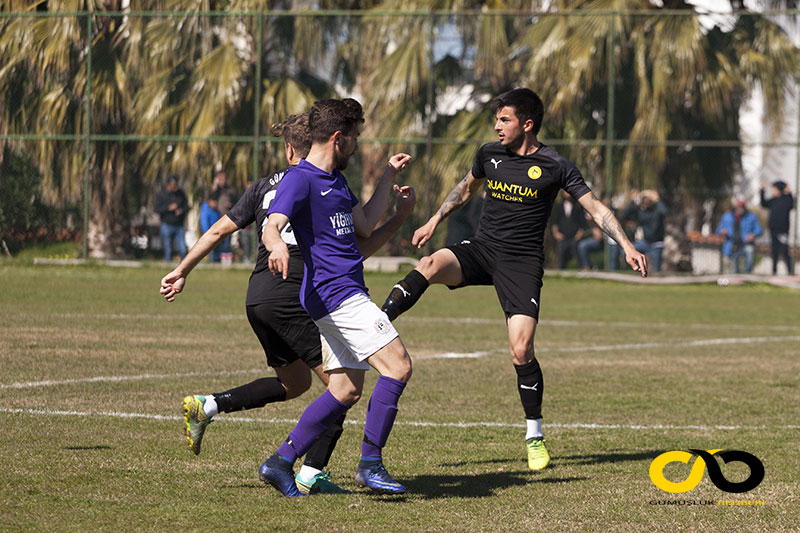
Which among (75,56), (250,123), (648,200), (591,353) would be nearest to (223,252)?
(250,123)

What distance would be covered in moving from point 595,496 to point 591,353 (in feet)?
21.9

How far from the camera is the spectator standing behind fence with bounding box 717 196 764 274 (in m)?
22.7

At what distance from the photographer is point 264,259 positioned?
6.48 metres

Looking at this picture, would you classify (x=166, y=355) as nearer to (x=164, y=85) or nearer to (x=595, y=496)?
(x=595, y=496)

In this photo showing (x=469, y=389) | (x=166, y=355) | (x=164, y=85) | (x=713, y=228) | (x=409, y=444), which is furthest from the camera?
(x=164, y=85)

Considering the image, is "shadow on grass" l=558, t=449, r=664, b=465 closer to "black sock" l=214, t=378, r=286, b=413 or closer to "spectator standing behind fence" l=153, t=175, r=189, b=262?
"black sock" l=214, t=378, r=286, b=413

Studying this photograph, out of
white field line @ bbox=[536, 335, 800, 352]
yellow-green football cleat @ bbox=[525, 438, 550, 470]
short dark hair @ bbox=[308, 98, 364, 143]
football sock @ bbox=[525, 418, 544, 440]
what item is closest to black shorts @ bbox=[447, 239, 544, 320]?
football sock @ bbox=[525, 418, 544, 440]

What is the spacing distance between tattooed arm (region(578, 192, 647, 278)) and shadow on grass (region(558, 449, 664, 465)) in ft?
3.39

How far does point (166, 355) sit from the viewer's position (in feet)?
37.3

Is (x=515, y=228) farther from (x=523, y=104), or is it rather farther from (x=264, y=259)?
(x=264, y=259)

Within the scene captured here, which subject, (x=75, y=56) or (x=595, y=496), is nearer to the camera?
(x=595, y=496)

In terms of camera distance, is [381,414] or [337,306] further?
[381,414]

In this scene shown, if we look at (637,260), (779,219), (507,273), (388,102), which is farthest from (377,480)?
(388,102)

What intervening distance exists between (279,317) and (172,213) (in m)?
17.8
